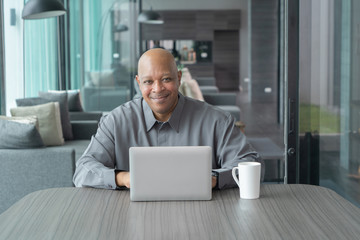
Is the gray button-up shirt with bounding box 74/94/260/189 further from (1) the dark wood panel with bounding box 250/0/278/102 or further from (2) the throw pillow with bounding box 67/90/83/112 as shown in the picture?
(1) the dark wood panel with bounding box 250/0/278/102

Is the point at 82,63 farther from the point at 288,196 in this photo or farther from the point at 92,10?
the point at 288,196

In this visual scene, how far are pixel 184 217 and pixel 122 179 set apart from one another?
0.42m

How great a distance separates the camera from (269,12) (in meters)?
14.2

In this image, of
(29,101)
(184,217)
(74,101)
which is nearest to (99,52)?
(74,101)

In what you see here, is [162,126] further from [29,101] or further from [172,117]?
→ [29,101]

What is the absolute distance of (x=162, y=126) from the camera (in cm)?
243

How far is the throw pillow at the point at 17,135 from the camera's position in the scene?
14.3 feet

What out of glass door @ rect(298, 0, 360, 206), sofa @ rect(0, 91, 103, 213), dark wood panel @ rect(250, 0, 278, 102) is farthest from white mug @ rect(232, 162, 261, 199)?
dark wood panel @ rect(250, 0, 278, 102)

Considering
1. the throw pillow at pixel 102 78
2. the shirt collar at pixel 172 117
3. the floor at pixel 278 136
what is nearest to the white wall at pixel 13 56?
the throw pillow at pixel 102 78

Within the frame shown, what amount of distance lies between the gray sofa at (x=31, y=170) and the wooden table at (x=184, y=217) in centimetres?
236

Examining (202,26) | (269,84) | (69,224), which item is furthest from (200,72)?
(69,224)

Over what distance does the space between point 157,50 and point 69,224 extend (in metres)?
0.96

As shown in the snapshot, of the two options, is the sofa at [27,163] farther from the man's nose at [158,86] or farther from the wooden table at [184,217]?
the wooden table at [184,217]

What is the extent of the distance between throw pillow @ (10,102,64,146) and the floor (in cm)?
295
